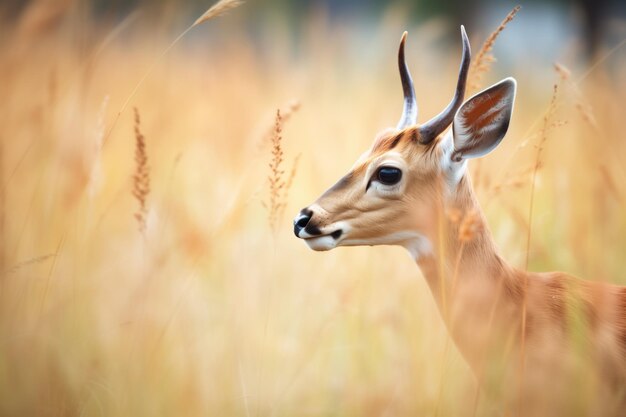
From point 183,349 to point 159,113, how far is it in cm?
190

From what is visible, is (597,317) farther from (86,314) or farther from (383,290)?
(86,314)

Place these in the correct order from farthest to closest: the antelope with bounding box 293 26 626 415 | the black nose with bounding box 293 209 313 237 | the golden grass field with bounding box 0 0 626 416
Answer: the golden grass field with bounding box 0 0 626 416, the black nose with bounding box 293 209 313 237, the antelope with bounding box 293 26 626 415

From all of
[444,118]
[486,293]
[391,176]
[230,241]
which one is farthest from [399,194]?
[230,241]

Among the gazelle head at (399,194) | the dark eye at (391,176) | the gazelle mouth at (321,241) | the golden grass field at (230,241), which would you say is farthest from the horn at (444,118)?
the gazelle mouth at (321,241)

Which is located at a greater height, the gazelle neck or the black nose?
the black nose

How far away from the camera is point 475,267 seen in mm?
2646

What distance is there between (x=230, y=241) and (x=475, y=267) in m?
2.03

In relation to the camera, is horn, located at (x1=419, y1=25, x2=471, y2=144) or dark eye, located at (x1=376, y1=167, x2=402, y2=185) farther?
dark eye, located at (x1=376, y1=167, x2=402, y2=185)

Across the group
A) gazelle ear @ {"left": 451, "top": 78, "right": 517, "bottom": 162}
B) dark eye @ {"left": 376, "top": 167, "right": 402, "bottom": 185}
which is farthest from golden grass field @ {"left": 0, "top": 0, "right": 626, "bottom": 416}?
dark eye @ {"left": 376, "top": 167, "right": 402, "bottom": 185}

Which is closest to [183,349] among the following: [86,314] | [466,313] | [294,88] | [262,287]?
[86,314]

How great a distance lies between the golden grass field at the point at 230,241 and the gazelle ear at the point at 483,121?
11cm

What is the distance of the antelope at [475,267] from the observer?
2.48 m

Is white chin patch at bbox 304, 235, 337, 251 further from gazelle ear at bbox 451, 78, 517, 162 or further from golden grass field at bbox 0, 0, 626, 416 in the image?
gazelle ear at bbox 451, 78, 517, 162

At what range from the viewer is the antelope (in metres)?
2.48
